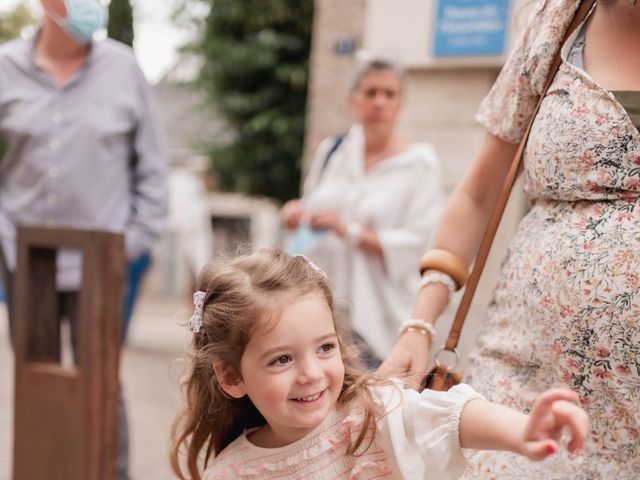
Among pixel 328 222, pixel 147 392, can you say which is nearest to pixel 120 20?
pixel 147 392

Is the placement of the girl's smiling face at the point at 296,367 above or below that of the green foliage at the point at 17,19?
below

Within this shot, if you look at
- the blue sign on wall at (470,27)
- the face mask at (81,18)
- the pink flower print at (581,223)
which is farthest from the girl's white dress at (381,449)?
the blue sign on wall at (470,27)

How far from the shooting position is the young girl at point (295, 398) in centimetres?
177

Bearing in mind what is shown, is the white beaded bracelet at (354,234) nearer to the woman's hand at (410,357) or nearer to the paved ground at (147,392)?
the paved ground at (147,392)

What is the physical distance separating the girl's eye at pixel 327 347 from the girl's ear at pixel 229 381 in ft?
0.64

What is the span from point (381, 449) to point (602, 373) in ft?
1.42

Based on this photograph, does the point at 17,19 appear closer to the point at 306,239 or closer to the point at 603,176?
the point at 306,239

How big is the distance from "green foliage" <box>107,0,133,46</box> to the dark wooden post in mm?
8747

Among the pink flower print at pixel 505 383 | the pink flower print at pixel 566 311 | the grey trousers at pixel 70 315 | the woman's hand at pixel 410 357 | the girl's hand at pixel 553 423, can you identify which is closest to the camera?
the girl's hand at pixel 553 423

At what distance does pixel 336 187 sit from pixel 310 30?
35.7 feet

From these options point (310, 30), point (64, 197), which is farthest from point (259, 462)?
point (310, 30)

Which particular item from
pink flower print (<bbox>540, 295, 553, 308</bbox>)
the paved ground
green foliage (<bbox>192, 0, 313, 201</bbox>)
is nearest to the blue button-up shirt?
the paved ground

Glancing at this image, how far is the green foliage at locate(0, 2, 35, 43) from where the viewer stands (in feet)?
72.5

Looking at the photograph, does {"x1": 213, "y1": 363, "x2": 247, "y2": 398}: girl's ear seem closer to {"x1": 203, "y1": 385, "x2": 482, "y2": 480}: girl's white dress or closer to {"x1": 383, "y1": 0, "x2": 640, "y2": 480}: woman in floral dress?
{"x1": 203, "y1": 385, "x2": 482, "y2": 480}: girl's white dress
